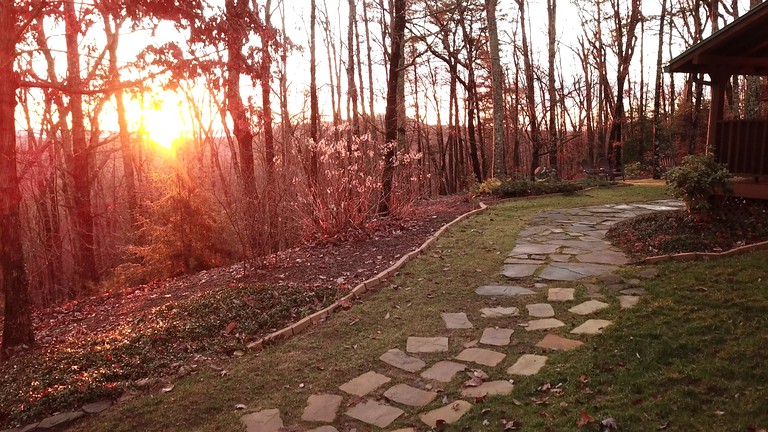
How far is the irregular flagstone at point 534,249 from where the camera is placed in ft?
21.3

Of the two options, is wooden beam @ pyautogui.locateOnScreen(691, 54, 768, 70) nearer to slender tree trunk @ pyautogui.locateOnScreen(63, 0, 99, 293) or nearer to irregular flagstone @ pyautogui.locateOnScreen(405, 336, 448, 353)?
irregular flagstone @ pyautogui.locateOnScreen(405, 336, 448, 353)

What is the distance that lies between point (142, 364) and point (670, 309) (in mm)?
4432

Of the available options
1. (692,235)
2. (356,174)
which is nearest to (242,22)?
(356,174)

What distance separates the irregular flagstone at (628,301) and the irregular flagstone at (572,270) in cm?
79

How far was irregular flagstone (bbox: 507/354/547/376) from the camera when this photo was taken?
3.37 metres

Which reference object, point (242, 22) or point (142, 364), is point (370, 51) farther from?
point (142, 364)

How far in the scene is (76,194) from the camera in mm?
12008

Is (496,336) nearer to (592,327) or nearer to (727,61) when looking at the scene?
Result: (592,327)

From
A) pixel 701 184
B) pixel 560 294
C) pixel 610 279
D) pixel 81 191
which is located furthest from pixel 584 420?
pixel 81 191

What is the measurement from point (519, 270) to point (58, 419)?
4656 millimetres

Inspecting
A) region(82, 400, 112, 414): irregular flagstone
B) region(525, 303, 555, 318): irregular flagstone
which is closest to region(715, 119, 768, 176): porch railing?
region(525, 303, 555, 318): irregular flagstone

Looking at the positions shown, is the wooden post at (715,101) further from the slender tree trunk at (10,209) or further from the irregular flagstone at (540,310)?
the slender tree trunk at (10,209)

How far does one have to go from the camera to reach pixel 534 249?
21.8 ft

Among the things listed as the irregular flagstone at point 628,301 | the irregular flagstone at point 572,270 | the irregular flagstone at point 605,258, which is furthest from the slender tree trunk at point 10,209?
the irregular flagstone at point 605,258
